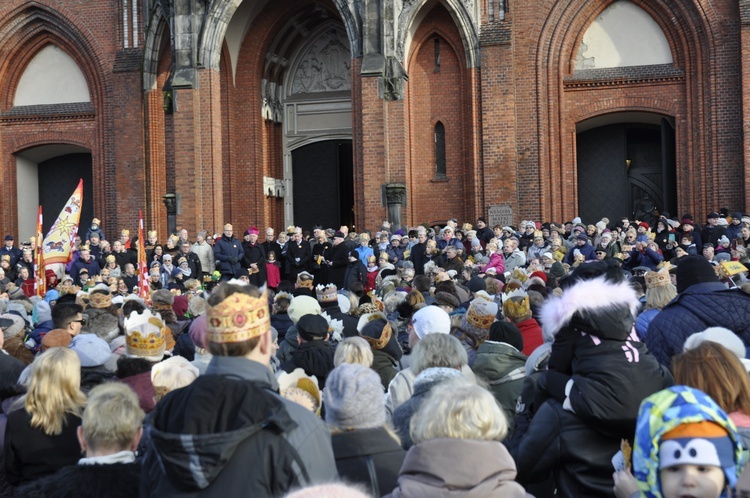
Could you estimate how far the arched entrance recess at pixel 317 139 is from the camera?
92.3 feet

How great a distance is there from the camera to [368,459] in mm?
4441

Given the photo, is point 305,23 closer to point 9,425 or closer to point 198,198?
point 198,198

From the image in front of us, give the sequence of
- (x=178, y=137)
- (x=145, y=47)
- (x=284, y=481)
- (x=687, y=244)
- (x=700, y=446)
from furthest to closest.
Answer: (x=145, y=47)
(x=178, y=137)
(x=687, y=244)
(x=284, y=481)
(x=700, y=446)

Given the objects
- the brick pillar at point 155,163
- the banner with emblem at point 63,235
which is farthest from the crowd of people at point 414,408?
the brick pillar at point 155,163

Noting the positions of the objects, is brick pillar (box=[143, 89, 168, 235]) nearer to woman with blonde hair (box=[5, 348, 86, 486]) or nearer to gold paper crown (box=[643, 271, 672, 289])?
gold paper crown (box=[643, 271, 672, 289])

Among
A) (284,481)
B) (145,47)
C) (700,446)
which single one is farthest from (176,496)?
(145,47)

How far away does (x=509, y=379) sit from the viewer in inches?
260

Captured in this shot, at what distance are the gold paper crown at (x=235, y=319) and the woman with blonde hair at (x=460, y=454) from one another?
2.41 ft

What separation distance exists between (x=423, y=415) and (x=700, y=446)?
1.08 meters

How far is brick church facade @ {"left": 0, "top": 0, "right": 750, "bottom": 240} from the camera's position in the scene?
2389 cm

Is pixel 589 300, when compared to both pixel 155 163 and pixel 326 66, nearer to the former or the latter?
pixel 155 163

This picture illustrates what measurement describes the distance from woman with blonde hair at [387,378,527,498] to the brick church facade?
20.0 metres

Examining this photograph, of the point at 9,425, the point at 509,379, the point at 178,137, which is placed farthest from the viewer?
the point at 178,137

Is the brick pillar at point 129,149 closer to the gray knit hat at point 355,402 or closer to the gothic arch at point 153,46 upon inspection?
the gothic arch at point 153,46
